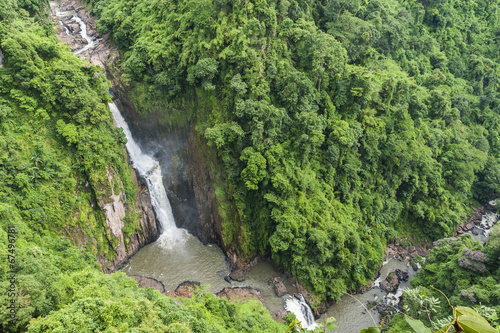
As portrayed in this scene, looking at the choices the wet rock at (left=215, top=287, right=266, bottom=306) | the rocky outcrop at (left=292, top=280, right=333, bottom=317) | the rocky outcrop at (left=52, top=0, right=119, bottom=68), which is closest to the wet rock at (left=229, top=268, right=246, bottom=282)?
the wet rock at (left=215, top=287, right=266, bottom=306)

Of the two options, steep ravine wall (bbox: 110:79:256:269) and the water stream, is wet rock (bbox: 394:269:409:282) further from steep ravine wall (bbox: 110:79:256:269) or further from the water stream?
steep ravine wall (bbox: 110:79:256:269)

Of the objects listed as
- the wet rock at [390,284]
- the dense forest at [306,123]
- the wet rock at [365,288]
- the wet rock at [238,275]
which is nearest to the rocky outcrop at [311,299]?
the dense forest at [306,123]

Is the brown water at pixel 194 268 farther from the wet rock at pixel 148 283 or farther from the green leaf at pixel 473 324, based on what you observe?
the green leaf at pixel 473 324

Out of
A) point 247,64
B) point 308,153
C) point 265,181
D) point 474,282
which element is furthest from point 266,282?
point 247,64

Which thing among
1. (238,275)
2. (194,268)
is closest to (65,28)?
(194,268)

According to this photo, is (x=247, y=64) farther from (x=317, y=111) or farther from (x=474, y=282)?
(x=474, y=282)

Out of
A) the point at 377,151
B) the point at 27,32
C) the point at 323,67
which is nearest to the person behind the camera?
the point at 27,32

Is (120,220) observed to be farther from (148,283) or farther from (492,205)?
(492,205)
